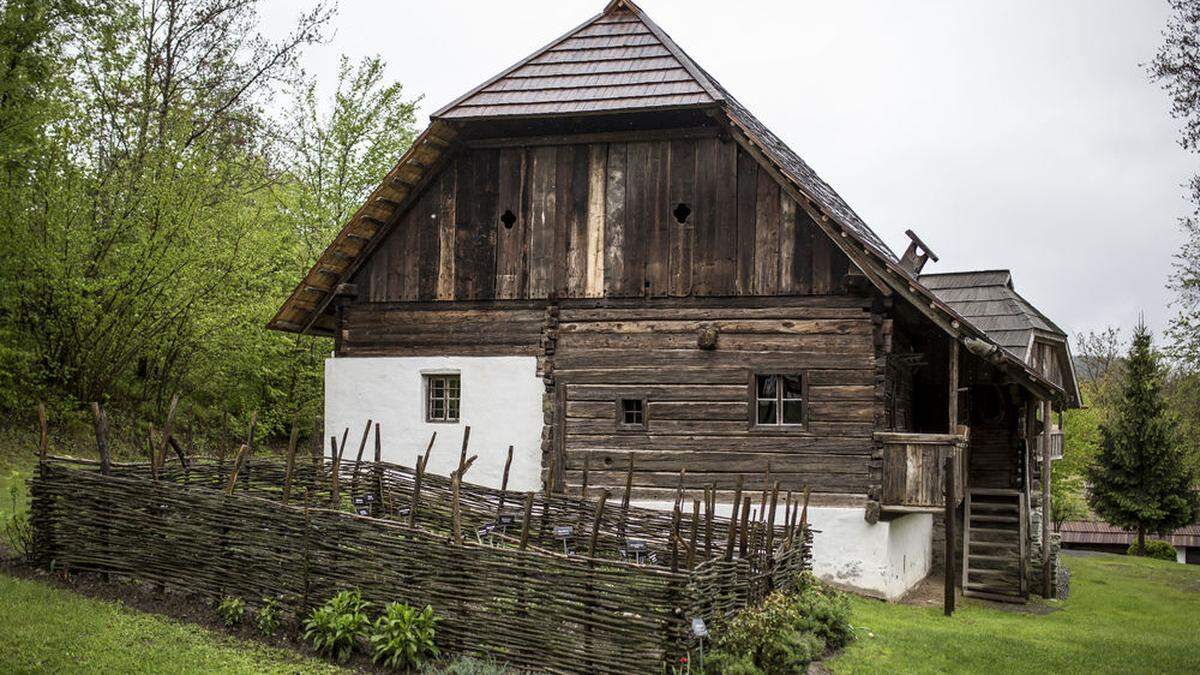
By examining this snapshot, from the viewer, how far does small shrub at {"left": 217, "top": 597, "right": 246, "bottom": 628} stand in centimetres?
1120

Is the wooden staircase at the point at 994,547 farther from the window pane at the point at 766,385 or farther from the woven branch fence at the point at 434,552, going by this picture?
the woven branch fence at the point at 434,552

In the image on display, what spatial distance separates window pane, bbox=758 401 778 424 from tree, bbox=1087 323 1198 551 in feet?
62.1

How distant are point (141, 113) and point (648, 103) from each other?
13.5 m

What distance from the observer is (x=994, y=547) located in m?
19.3

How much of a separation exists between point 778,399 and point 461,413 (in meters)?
5.09

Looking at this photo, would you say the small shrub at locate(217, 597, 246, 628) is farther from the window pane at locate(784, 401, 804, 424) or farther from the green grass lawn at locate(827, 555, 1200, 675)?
the window pane at locate(784, 401, 804, 424)

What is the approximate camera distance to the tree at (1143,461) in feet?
98.6

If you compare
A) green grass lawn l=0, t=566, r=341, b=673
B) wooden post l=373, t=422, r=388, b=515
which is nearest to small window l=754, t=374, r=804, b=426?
wooden post l=373, t=422, r=388, b=515

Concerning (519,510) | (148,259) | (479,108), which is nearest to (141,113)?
(148,259)

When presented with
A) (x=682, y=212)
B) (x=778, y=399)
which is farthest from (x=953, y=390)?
(x=682, y=212)

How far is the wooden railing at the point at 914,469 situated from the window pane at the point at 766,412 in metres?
1.59

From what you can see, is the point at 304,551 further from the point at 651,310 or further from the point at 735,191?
the point at 735,191

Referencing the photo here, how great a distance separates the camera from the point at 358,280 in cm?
1802

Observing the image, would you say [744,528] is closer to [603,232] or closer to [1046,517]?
[603,232]
